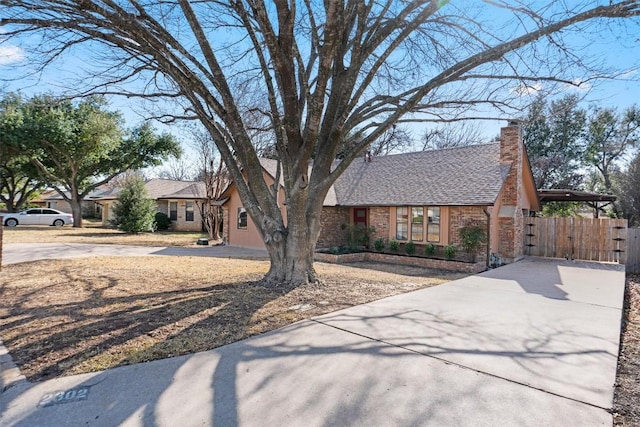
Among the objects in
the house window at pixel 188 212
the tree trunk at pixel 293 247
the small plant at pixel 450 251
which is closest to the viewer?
the tree trunk at pixel 293 247

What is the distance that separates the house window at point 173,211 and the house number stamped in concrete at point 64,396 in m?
27.8

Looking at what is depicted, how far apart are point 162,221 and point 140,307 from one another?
24323 mm

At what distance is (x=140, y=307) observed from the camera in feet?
19.7

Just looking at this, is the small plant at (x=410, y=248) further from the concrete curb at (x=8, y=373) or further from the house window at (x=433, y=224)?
the concrete curb at (x=8, y=373)

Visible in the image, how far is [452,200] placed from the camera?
42.3ft

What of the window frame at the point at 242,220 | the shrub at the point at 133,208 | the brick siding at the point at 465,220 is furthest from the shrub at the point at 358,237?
the shrub at the point at 133,208

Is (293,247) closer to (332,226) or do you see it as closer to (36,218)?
(332,226)

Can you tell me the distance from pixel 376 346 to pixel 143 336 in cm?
294

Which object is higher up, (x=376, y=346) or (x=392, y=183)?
(x=392, y=183)

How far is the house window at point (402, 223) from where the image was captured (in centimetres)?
1468

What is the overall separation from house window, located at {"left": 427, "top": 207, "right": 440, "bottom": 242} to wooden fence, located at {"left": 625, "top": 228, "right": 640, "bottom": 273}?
6.47 m

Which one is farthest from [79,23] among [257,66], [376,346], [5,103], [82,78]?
[5,103]

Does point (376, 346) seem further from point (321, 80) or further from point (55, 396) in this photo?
point (321, 80)

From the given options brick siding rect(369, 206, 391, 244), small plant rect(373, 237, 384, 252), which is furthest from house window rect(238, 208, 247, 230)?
small plant rect(373, 237, 384, 252)
